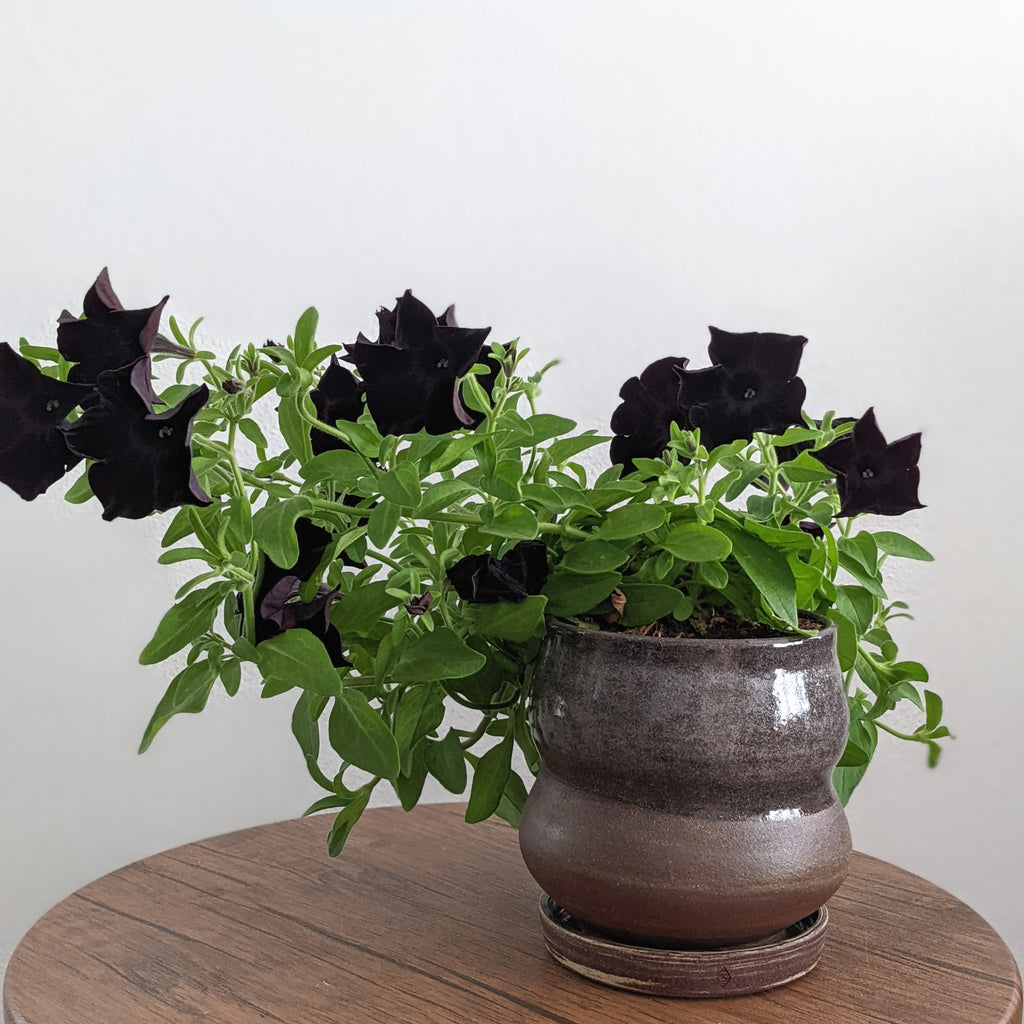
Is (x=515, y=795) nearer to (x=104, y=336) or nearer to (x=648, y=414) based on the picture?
(x=648, y=414)

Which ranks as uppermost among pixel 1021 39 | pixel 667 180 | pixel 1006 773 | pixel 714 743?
pixel 1021 39

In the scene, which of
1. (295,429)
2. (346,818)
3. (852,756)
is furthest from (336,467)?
(852,756)

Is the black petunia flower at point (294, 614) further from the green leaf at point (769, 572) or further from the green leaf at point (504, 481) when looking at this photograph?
the green leaf at point (769, 572)

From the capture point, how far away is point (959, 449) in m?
1.27

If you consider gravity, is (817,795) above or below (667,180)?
below

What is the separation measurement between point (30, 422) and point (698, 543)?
33cm

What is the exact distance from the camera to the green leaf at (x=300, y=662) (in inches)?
21.9

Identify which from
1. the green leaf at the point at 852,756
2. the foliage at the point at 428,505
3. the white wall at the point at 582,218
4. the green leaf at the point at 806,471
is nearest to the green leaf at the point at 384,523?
the foliage at the point at 428,505

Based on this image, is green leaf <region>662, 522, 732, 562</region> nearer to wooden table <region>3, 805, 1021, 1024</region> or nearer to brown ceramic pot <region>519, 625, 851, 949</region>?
brown ceramic pot <region>519, 625, 851, 949</region>

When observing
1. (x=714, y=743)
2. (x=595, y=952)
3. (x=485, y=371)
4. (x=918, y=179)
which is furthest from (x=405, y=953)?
(x=918, y=179)

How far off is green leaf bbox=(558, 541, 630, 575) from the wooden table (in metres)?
0.23

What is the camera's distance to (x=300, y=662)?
1.85ft

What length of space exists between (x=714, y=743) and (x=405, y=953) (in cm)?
25

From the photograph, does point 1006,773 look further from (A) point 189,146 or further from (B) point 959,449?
(A) point 189,146
